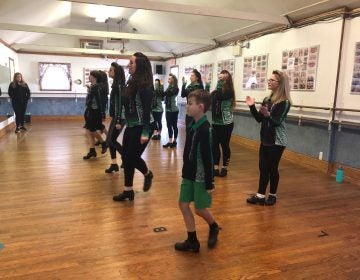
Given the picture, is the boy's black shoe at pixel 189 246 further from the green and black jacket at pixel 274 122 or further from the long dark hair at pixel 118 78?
the long dark hair at pixel 118 78

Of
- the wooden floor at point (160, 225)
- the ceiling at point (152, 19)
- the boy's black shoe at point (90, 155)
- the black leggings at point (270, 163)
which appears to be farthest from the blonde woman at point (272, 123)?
the boy's black shoe at point (90, 155)

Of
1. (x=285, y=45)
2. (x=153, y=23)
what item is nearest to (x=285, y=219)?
(x=285, y=45)

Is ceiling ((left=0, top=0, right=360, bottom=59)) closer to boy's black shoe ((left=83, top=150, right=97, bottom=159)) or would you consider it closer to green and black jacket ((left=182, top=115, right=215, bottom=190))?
boy's black shoe ((left=83, top=150, right=97, bottom=159))

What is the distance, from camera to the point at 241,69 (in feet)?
23.6

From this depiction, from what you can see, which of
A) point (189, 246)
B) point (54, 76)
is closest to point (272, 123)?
point (189, 246)

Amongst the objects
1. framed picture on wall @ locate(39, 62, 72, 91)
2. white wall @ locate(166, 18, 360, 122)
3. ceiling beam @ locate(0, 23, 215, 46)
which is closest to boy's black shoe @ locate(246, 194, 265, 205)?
white wall @ locate(166, 18, 360, 122)

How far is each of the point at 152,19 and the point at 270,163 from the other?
6751mm

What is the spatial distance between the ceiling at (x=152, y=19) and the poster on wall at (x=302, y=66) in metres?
0.56

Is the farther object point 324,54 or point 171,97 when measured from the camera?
point 171,97

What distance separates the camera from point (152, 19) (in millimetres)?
8812

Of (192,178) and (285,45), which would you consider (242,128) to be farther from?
(192,178)

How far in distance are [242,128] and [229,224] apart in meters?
4.51

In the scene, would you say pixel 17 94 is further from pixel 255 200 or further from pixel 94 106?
pixel 255 200

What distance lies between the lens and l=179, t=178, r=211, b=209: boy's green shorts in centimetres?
225
